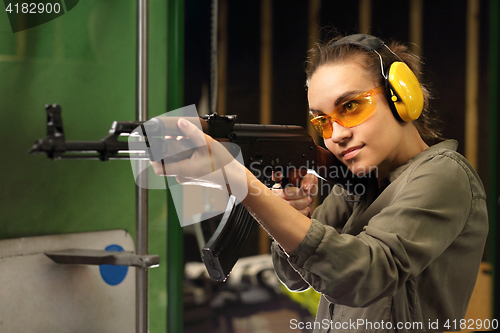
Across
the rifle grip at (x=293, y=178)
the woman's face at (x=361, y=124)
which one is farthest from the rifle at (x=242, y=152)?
→ the woman's face at (x=361, y=124)

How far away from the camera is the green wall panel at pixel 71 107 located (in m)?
1.10

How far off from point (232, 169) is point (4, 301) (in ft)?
2.74

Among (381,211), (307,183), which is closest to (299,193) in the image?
(307,183)

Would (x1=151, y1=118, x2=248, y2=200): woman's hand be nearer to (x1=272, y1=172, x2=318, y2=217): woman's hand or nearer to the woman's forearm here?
the woman's forearm

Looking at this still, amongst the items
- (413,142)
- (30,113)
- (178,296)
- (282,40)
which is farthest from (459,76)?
(30,113)

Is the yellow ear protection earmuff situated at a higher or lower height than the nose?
higher

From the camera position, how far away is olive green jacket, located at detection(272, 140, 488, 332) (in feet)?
1.86

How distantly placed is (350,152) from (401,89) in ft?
0.48

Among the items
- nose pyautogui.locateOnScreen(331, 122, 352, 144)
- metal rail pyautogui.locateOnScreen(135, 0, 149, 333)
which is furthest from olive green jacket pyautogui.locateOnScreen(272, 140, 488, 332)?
metal rail pyautogui.locateOnScreen(135, 0, 149, 333)

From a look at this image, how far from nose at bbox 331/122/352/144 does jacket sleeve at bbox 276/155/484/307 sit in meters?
0.15

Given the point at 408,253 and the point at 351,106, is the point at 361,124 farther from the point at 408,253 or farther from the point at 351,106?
the point at 408,253

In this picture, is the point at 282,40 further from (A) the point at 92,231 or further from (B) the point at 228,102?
(A) the point at 92,231

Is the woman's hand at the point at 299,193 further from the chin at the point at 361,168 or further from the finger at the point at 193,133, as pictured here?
the finger at the point at 193,133

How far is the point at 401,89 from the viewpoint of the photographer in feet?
2.44
